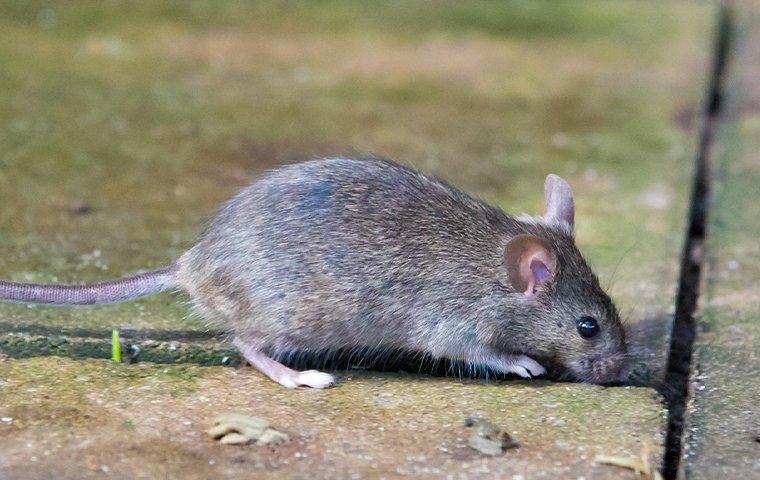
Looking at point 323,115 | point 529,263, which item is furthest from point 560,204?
point 323,115

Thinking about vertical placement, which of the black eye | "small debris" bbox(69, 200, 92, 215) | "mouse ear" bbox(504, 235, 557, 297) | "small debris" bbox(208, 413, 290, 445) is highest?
"small debris" bbox(69, 200, 92, 215)

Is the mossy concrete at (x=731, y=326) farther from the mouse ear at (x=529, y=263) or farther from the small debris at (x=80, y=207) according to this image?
the small debris at (x=80, y=207)

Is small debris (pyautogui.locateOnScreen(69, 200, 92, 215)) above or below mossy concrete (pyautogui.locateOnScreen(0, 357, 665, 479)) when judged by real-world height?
above

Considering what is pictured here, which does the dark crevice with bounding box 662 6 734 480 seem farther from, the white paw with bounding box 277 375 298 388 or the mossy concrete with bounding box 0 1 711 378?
the white paw with bounding box 277 375 298 388

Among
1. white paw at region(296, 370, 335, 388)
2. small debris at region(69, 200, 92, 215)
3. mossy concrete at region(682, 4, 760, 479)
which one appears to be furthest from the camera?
small debris at region(69, 200, 92, 215)

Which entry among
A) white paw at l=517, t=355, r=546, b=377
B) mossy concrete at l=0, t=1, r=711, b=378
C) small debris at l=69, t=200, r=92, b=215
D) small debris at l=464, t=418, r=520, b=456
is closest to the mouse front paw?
white paw at l=517, t=355, r=546, b=377

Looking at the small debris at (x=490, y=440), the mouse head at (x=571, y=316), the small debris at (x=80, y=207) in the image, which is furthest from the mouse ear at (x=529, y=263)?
the small debris at (x=80, y=207)
